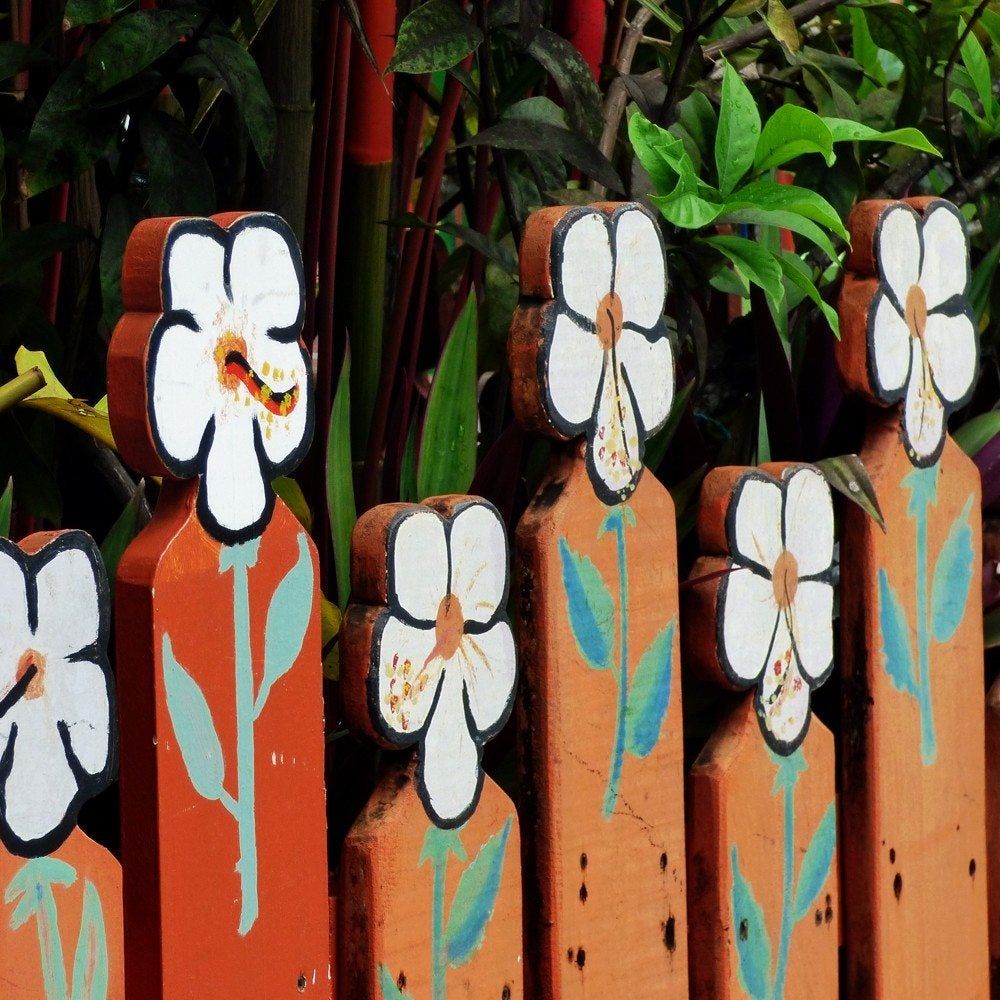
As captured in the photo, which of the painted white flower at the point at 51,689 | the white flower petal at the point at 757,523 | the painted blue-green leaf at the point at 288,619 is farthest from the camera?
the white flower petal at the point at 757,523

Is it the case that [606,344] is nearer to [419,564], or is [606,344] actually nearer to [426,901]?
[419,564]

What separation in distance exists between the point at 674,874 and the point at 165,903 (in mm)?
366

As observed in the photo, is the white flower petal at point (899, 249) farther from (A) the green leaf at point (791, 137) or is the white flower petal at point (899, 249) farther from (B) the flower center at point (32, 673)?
(B) the flower center at point (32, 673)

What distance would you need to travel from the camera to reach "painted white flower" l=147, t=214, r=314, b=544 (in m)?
0.71

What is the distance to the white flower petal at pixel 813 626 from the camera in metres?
1.04

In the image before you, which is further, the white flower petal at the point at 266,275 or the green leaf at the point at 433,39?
the green leaf at the point at 433,39

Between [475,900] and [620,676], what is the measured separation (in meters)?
0.16

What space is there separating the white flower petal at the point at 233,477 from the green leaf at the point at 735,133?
1.24 feet

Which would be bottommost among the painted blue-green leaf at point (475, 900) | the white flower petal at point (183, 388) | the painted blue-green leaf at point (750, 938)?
the painted blue-green leaf at point (750, 938)

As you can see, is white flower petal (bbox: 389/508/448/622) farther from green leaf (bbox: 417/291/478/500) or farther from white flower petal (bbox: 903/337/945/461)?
white flower petal (bbox: 903/337/945/461)

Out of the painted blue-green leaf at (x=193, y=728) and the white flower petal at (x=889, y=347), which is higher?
the white flower petal at (x=889, y=347)

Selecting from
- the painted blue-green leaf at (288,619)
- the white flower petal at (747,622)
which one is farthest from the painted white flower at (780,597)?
the painted blue-green leaf at (288,619)

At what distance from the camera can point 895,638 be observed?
110 centimetres

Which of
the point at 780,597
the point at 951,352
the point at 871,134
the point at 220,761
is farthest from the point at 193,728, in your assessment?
the point at 951,352
